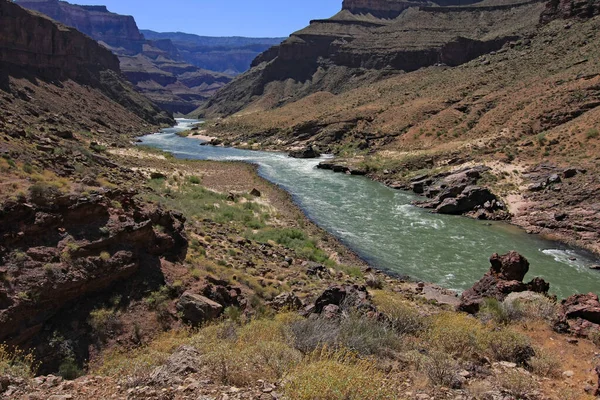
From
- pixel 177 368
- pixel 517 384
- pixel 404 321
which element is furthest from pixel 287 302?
pixel 517 384

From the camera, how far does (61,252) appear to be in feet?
29.2

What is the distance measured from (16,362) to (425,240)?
806 inches

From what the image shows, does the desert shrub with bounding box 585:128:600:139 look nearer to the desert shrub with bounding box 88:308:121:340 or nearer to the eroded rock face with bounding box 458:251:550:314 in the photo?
the eroded rock face with bounding box 458:251:550:314

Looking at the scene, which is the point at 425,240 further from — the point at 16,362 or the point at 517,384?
the point at 16,362

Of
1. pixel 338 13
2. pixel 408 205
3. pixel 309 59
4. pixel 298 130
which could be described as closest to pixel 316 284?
pixel 408 205

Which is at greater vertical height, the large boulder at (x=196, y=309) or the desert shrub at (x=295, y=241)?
the large boulder at (x=196, y=309)

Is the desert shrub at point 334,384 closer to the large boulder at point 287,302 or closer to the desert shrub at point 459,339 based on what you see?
the desert shrub at point 459,339

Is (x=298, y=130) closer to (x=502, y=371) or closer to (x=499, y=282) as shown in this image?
(x=499, y=282)

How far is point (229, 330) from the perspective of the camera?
8391 millimetres

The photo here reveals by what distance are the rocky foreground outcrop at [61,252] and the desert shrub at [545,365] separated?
8544 mm

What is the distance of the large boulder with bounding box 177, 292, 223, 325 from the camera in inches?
370

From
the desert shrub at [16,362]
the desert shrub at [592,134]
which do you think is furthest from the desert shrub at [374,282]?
the desert shrub at [592,134]

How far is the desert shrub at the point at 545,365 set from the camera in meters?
6.96

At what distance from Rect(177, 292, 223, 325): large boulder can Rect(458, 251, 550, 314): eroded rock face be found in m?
7.41
